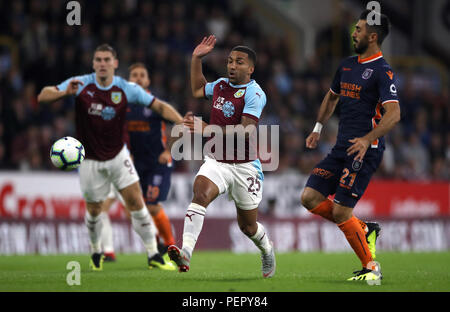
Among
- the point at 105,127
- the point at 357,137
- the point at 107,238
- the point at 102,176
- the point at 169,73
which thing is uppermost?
the point at 169,73

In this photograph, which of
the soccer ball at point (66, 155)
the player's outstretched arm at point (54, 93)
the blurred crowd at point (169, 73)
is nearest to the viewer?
the soccer ball at point (66, 155)

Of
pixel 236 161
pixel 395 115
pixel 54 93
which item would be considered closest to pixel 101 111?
pixel 54 93

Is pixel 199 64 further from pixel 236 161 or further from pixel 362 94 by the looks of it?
pixel 362 94

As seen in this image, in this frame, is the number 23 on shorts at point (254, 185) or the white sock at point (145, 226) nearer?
the number 23 on shorts at point (254, 185)

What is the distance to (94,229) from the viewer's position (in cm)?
1024

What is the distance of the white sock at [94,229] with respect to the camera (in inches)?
400

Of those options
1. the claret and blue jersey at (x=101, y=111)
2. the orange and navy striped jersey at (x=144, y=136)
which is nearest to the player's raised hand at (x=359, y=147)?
the claret and blue jersey at (x=101, y=111)

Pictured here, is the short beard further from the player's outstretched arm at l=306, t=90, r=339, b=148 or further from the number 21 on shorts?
the number 21 on shorts

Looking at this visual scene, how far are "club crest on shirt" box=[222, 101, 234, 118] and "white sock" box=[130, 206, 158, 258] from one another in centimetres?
257

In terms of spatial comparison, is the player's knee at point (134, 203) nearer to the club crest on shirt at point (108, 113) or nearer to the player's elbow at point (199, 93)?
the club crest on shirt at point (108, 113)

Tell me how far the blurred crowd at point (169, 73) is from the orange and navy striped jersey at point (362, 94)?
9.34 metres

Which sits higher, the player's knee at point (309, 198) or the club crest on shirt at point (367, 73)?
the club crest on shirt at point (367, 73)

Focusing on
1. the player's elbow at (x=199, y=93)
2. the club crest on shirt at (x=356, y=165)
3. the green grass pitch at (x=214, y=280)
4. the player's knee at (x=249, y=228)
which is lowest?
the green grass pitch at (x=214, y=280)

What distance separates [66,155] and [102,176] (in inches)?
41.4
